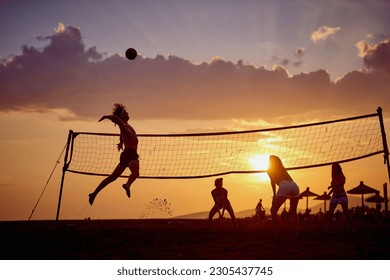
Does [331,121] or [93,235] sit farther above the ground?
[331,121]

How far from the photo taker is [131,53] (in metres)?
12.5

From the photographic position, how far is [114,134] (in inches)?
498

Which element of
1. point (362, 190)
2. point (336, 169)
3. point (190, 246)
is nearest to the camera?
point (190, 246)

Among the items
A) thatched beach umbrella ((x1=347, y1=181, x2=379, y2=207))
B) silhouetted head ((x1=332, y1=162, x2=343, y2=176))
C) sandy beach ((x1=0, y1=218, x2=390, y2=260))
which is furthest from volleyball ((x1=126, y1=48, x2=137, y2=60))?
thatched beach umbrella ((x1=347, y1=181, x2=379, y2=207))

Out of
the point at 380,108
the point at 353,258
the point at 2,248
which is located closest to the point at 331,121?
the point at 380,108

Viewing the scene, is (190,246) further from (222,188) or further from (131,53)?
(131,53)

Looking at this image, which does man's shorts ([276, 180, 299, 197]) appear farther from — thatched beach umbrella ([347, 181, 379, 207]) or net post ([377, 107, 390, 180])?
thatched beach umbrella ([347, 181, 379, 207])

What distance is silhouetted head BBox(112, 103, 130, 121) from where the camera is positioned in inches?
377

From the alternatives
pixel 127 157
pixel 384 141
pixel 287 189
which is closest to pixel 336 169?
pixel 384 141

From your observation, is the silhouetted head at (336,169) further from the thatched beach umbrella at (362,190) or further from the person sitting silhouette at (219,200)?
the thatched beach umbrella at (362,190)

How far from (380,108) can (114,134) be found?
6321 mm

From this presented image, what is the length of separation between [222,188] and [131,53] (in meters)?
4.18
